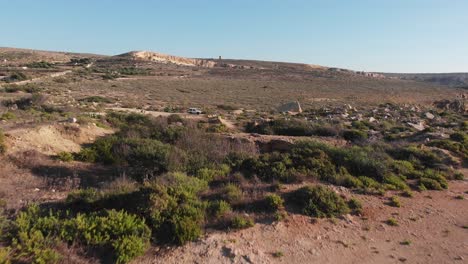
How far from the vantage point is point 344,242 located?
6668 millimetres

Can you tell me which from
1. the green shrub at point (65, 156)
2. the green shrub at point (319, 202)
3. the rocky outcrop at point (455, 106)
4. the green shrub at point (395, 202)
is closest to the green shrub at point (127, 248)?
the green shrub at point (319, 202)

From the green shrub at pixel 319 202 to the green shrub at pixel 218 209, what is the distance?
1694 millimetres

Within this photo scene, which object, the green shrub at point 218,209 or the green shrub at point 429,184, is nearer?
the green shrub at point 218,209

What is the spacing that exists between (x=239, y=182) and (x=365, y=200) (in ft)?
10.3

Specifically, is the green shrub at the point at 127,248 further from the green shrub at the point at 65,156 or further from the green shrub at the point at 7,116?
the green shrub at the point at 7,116

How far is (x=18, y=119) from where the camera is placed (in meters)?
15.3

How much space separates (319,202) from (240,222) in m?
2.08

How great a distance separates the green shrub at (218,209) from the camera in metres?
7.05

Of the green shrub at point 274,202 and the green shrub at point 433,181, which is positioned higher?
the green shrub at point 274,202

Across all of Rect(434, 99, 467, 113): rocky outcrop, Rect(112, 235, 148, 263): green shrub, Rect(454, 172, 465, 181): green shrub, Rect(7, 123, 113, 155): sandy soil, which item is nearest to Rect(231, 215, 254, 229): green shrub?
Rect(112, 235, 148, 263): green shrub

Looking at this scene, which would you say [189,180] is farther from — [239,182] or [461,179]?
[461,179]

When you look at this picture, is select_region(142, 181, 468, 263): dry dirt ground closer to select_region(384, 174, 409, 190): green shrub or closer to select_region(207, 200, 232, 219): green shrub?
select_region(207, 200, 232, 219): green shrub

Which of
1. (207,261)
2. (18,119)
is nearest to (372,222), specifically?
(207,261)

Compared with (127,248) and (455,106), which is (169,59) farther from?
(127,248)
